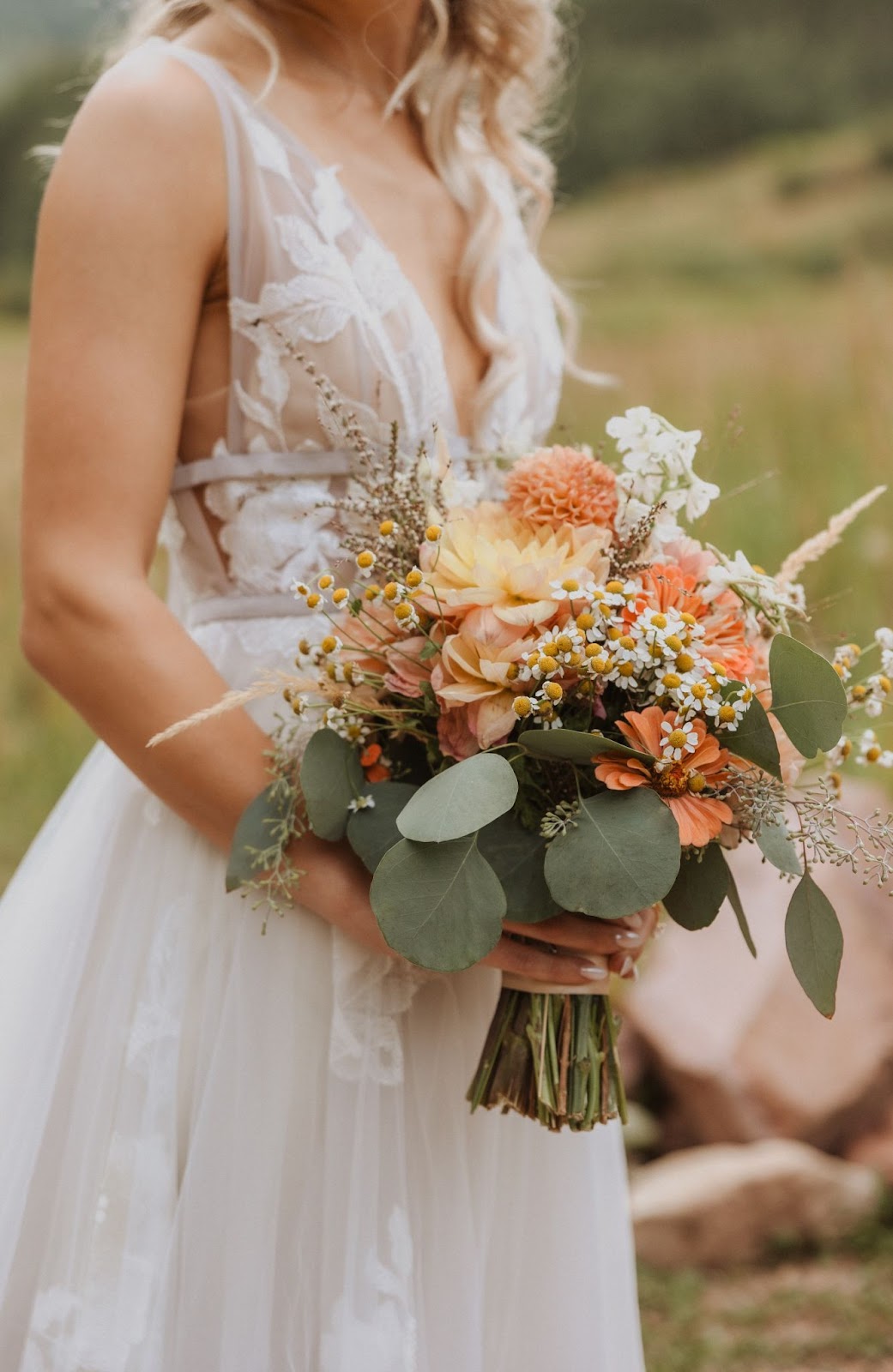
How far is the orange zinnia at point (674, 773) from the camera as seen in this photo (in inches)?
41.9

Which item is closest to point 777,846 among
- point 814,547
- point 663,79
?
point 814,547

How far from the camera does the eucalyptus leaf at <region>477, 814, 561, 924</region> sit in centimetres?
114

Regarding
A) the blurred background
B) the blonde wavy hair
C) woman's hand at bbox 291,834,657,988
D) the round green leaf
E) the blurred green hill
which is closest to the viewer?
the round green leaf

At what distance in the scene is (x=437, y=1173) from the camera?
1.31m

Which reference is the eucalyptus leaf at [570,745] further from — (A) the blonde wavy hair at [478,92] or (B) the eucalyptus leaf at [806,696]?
(A) the blonde wavy hair at [478,92]

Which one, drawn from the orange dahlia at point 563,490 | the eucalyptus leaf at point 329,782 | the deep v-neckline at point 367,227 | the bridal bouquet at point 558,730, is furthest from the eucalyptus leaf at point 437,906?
the deep v-neckline at point 367,227

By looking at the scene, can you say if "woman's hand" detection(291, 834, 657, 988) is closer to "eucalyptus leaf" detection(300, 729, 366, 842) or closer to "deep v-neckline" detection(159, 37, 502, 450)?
"eucalyptus leaf" detection(300, 729, 366, 842)

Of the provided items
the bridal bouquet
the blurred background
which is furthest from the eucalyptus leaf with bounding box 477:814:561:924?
the blurred background

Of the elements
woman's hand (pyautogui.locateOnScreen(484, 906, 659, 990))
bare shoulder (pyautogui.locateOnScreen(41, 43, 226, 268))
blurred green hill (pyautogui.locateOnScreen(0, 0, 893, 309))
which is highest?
bare shoulder (pyautogui.locateOnScreen(41, 43, 226, 268))

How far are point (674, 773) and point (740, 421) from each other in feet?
10.7

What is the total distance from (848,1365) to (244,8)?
8.76ft

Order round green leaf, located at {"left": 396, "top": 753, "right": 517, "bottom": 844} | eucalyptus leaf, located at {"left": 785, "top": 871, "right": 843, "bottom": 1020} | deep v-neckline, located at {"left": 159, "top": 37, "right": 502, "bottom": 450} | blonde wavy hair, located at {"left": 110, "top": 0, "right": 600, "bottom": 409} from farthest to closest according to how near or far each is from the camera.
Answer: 1. blonde wavy hair, located at {"left": 110, "top": 0, "right": 600, "bottom": 409}
2. deep v-neckline, located at {"left": 159, "top": 37, "right": 502, "bottom": 450}
3. eucalyptus leaf, located at {"left": 785, "top": 871, "right": 843, "bottom": 1020}
4. round green leaf, located at {"left": 396, "top": 753, "right": 517, "bottom": 844}

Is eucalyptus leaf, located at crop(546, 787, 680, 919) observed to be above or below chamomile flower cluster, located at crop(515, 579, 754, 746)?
below

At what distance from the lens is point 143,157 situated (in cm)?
123
